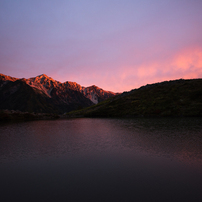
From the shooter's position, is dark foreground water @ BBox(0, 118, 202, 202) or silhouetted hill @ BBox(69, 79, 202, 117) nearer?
dark foreground water @ BBox(0, 118, 202, 202)

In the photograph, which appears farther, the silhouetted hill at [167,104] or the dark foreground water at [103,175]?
the silhouetted hill at [167,104]

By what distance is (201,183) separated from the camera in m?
6.28

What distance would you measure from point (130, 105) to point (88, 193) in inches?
2532

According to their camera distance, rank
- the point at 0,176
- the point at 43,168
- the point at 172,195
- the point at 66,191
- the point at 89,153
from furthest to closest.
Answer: the point at 89,153 → the point at 43,168 → the point at 0,176 → the point at 66,191 → the point at 172,195

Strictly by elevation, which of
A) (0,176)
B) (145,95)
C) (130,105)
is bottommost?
(0,176)

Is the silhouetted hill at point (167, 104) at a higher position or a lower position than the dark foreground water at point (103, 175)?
higher

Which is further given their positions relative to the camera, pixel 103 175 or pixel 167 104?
pixel 167 104

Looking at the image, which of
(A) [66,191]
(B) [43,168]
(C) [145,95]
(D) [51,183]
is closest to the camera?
(A) [66,191]

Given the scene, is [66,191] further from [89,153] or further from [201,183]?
[201,183]

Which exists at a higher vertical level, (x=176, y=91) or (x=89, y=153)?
(x=176, y=91)

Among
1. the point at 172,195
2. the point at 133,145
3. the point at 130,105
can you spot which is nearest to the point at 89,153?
the point at 133,145

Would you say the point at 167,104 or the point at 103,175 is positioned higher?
the point at 167,104

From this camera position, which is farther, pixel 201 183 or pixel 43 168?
pixel 43 168

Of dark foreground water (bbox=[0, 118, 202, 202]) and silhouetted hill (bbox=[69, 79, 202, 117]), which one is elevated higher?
silhouetted hill (bbox=[69, 79, 202, 117])
